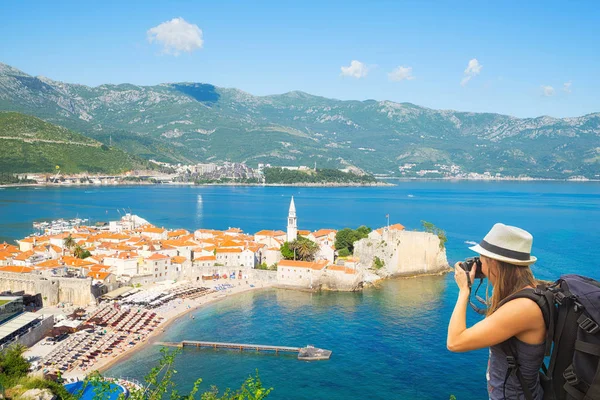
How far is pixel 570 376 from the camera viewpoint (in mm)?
2121

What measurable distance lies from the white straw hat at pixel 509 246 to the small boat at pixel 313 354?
71.8 ft

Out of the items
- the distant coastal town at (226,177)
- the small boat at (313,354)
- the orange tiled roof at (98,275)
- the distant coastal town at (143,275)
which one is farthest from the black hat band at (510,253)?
the distant coastal town at (226,177)

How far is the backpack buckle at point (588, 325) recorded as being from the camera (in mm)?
1997

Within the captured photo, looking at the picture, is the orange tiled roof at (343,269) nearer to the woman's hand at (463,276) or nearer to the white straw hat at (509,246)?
the woman's hand at (463,276)

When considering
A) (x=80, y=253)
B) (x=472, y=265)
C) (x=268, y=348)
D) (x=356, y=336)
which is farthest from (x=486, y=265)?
(x=80, y=253)

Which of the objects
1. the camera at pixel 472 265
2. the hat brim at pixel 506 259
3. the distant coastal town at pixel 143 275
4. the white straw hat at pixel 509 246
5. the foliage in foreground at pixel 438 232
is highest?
the white straw hat at pixel 509 246

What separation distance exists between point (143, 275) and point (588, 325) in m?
35.9

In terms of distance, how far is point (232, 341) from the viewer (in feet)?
82.8

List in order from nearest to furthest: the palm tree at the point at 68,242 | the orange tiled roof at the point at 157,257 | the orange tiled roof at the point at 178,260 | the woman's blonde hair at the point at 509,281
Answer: the woman's blonde hair at the point at 509,281 → the orange tiled roof at the point at 157,257 → the orange tiled roof at the point at 178,260 → the palm tree at the point at 68,242

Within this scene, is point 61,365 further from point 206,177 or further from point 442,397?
point 206,177

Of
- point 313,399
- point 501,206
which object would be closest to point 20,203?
point 313,399

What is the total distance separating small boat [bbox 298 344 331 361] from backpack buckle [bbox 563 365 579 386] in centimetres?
→ 2190

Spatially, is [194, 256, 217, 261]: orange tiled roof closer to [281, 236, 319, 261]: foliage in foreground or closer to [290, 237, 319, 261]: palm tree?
[281, 236, 319, 261]: foliage in foreground

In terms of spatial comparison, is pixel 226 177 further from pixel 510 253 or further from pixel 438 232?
pixel 510 253
